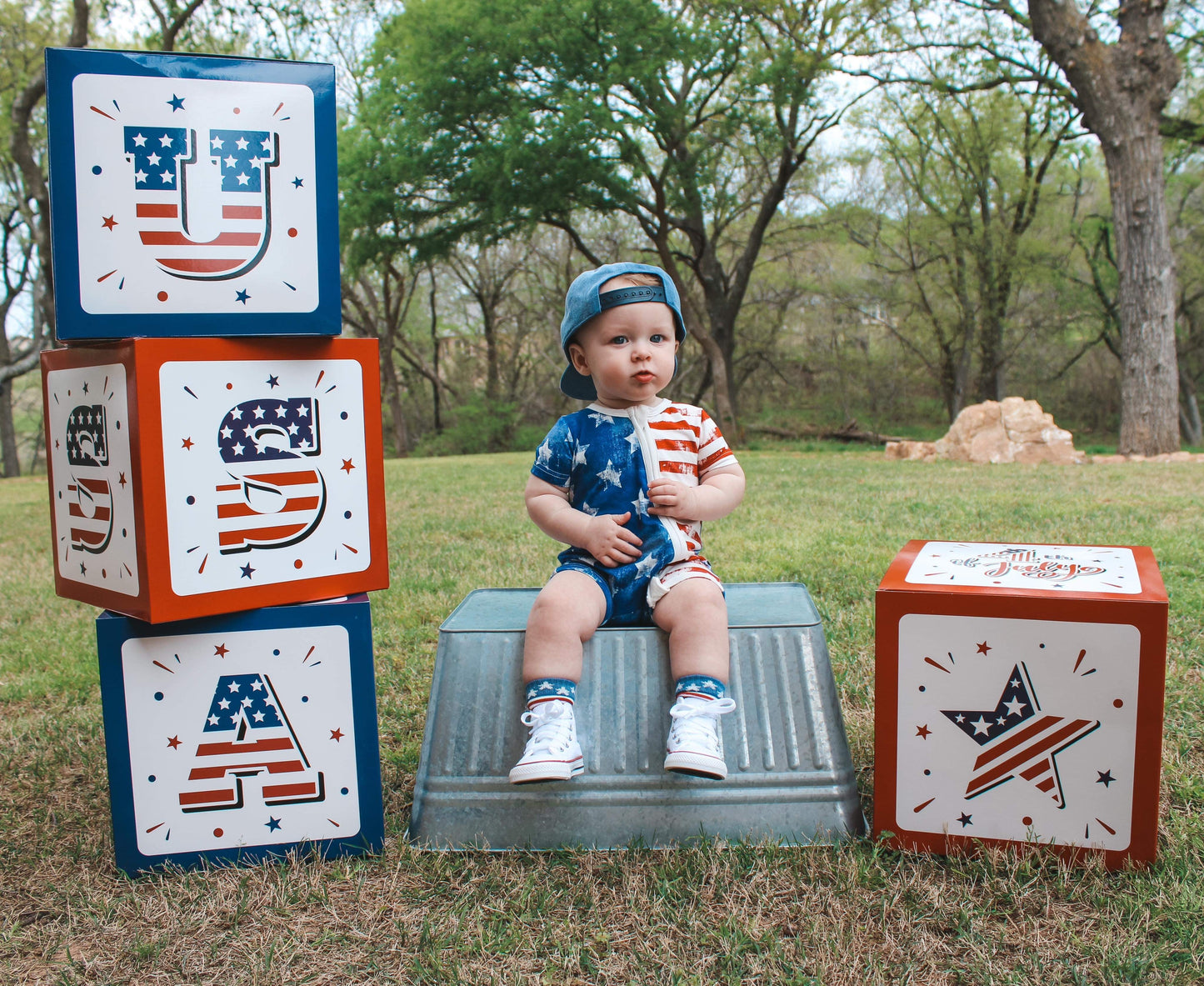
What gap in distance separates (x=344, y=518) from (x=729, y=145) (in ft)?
48.0

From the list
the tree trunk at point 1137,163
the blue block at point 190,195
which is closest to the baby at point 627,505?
the blue block at point 190,195

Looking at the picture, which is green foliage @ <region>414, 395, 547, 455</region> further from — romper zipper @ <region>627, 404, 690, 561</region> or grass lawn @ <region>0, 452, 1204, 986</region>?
romper zipper @ <region>627, 404, 690, 561</region>

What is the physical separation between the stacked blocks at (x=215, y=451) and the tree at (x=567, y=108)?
469 inches

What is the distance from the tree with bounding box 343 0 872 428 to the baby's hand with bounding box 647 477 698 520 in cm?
1186

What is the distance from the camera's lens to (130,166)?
163 cm

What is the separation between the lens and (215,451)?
5.64 ft

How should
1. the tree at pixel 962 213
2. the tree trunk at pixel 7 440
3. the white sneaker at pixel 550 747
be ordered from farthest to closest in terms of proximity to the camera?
1. the tree trunk at pixel 7 440
2. the tree at pixel 962 213
3. the white sneaker at pixel 550 747

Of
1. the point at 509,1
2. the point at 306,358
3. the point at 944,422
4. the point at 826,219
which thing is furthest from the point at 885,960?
the point at 944,422

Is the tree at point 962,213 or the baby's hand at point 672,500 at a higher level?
the tree at point 962,213

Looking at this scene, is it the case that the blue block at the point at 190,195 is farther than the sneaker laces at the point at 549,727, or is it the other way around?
the sneaker laces at the point at 549,727

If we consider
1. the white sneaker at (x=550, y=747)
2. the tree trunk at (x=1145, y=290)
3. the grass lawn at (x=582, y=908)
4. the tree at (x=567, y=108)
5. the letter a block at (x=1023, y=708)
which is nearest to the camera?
the grass lawn at (x=582, y=908)

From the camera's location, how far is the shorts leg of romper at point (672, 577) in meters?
2.03

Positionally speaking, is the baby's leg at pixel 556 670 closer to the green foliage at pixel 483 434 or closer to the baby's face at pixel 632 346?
the baby's face at pixel 632 346

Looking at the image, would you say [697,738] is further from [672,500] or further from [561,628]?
[672,500]
